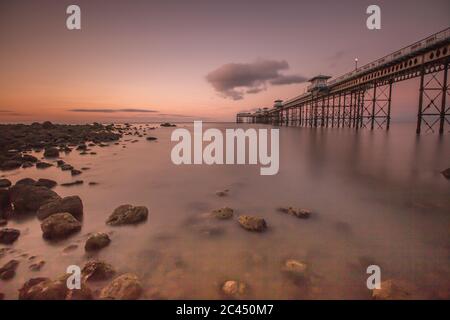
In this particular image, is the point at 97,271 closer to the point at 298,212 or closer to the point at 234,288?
the point at 234,288

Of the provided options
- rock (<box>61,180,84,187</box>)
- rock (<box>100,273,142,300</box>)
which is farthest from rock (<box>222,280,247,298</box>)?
rock (<box>61,180,84,187</box>)

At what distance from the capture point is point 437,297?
315 cm

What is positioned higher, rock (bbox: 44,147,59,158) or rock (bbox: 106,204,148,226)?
rock (bbox: 44,147,59,158)

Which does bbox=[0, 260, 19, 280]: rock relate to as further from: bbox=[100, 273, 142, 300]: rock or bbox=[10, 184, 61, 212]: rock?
bbox=[10, 184, 61, 212]: rock

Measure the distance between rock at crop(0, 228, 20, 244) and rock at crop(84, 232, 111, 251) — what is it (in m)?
1.79

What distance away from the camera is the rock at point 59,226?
486cm

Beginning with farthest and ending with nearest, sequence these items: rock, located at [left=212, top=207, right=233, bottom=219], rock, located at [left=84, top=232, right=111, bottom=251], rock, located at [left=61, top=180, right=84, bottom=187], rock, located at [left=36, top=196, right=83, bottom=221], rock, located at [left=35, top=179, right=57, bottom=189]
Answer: rock, located at [left=61, top=180, right=84, bottom=187] → rock, located at [left=35, top=179, right=57, bottom=189] → rock, located at [left=212, top=207, right=233, bottom=219] → rock, located at [left=36, top=196, right=83, bottom=221] → rock, located at [left=84, top=232, right=111, bottom=251]

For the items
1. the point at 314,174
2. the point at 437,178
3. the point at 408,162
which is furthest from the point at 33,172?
the point at 408,162

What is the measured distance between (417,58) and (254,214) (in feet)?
99.1

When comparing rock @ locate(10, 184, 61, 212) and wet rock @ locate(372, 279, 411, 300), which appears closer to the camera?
wet rock @ locate(372, 279, 411, 300)

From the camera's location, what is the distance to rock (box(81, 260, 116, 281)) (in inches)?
140

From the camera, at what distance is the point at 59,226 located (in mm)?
4973

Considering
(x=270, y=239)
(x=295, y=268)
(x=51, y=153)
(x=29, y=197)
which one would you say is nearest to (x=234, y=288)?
(x=295, y=268)
